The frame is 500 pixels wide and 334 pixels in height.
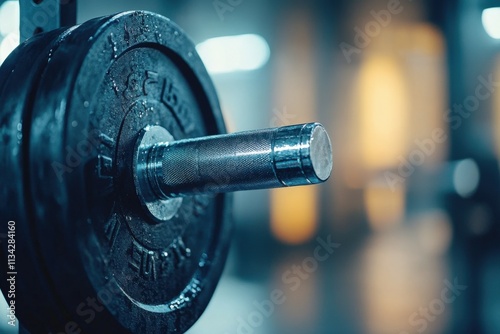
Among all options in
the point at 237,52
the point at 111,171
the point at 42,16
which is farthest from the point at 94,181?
the point at 237,52

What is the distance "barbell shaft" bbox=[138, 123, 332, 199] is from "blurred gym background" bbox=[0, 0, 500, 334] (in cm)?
187

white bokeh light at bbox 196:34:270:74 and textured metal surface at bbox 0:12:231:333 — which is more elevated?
white bokeh light at bbox 196:34:270:74

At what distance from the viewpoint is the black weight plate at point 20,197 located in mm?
423

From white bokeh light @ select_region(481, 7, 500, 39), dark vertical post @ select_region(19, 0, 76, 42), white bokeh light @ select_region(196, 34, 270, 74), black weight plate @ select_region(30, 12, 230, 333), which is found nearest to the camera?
black weight plate @ select_region(30, 12, 230, 333)

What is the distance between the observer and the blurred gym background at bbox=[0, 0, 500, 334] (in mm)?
2186

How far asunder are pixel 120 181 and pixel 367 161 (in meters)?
2.51

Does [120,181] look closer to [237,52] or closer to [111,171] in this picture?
[111,171]

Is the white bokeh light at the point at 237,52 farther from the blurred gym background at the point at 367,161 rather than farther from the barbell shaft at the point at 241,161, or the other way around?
the barbell shaft at the point at 241,161

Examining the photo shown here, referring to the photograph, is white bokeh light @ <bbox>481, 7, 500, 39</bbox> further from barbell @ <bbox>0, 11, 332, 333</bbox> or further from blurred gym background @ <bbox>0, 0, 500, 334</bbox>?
barbell @ <bbox>0, 11, 332, 333</bbox>

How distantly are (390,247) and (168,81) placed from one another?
243 cm

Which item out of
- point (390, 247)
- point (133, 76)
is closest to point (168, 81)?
point (133, 76)

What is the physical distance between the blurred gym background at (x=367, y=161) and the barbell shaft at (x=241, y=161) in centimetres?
187

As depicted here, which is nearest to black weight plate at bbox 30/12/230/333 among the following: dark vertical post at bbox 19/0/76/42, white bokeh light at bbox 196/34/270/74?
dark vertical post at bbox 19/0/76/42

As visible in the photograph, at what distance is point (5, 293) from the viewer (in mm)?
468
